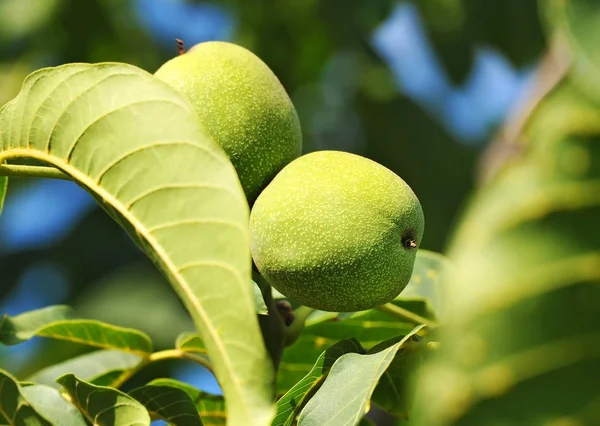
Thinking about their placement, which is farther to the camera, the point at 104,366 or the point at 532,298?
the point at 104,366

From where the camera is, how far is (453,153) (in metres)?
4.59

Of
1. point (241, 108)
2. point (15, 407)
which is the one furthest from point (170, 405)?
point (241, 108)

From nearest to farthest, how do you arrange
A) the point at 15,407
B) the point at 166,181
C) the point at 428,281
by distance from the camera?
the point at 166,181 < the point at 15,407 < the point at 428,281

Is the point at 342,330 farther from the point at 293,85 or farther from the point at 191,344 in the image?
the point at 293,85

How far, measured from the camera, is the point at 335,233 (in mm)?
1104

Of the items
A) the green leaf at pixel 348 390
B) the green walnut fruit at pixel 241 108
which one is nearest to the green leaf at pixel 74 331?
the green walnut fruit at pixel 241 108

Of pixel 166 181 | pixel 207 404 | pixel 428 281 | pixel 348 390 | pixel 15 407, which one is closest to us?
pixel 166 181

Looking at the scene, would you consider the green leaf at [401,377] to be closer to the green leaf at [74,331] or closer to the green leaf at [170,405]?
the green leaf at [170,405]

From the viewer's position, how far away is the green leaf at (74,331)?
1.46m

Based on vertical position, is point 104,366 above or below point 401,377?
below

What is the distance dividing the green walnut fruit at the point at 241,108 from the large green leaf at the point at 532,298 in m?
0.70

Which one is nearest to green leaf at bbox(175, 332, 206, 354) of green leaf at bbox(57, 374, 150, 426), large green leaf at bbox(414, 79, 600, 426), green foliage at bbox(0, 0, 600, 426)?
green foliage at bbox(0, 0, 600, 426)

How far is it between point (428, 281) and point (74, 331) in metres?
0.67

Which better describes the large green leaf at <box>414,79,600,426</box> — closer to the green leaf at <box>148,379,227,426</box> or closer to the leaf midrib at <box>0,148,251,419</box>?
the leaf midrib at <box>0,148,251,419</box>
